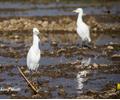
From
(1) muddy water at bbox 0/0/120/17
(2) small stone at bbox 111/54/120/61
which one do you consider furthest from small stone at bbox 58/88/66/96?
(1) muddy water at bbox 0/0/120/17

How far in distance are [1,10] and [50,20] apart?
8.72m

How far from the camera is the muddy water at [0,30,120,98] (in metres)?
14.9

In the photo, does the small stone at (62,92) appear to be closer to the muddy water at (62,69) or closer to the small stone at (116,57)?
the muddy water at (62,69)

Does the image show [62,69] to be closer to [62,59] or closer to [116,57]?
[62,59]

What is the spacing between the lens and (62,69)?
18.0 metres

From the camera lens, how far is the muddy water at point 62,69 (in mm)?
14942

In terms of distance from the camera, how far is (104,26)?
29.6 metres

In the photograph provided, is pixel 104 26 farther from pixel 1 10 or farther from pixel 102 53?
pixel 1 10

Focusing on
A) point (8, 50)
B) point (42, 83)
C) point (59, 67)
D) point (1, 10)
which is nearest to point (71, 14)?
point (1, 10)

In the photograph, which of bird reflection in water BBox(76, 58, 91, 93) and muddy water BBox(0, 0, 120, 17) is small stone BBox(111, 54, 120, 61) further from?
muddy water BBox(0, 0, 120, 17)

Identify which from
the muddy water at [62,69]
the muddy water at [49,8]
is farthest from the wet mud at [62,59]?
the muddy water at [49,8]

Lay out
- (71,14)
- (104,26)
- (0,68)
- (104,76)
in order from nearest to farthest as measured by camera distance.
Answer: (104,76) < (0,68) < (104,26) < (71,14)

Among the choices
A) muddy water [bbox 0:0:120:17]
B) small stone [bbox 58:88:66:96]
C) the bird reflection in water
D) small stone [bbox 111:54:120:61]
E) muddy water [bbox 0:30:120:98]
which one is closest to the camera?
small stone [bbox 58:88:66:96]

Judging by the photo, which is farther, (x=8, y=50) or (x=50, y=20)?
(x=50, y=20)
